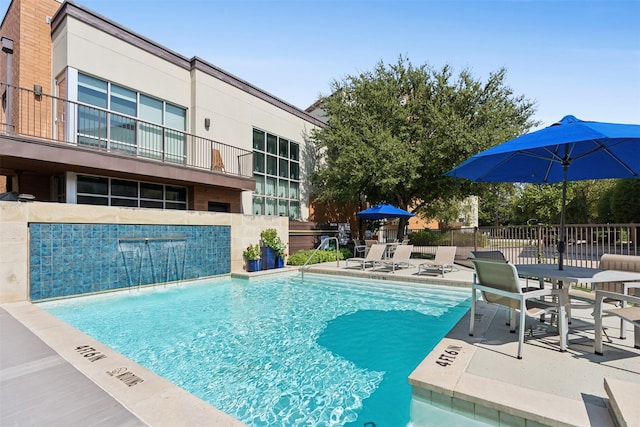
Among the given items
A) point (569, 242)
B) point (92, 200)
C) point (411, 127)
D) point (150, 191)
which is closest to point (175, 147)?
point (150, 191)

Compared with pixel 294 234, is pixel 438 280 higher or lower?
lower

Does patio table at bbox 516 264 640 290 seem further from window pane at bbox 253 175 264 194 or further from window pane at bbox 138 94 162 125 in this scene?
window pane at bbox 253 175 264 194

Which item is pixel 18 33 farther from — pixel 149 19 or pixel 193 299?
pixel 193 299

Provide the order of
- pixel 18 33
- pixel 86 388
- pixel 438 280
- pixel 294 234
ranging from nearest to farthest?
pixel 86 388
pixel 438 280
pixel 18 33
pixel 294 234

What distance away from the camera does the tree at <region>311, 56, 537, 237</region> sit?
14.2 m

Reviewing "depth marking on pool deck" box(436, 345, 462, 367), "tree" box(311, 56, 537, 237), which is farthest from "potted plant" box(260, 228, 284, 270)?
"depth marking on pool deck" box(436, 345, 462, 367)

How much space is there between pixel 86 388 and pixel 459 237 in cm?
1482

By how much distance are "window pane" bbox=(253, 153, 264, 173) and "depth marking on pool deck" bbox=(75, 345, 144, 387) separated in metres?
11.6

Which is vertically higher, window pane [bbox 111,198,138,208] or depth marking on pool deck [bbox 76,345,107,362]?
window pane [bbox 111,198,138,208]

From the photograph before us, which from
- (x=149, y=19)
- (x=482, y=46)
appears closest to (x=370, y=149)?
(x=482, y=46)

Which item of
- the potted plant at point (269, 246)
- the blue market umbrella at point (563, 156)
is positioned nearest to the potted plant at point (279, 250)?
the potted plant at point (269, 246)

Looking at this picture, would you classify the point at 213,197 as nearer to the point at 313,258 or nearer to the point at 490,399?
the point at 313,258

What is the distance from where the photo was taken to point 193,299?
26.9 feet

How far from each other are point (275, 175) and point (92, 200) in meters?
7.78
